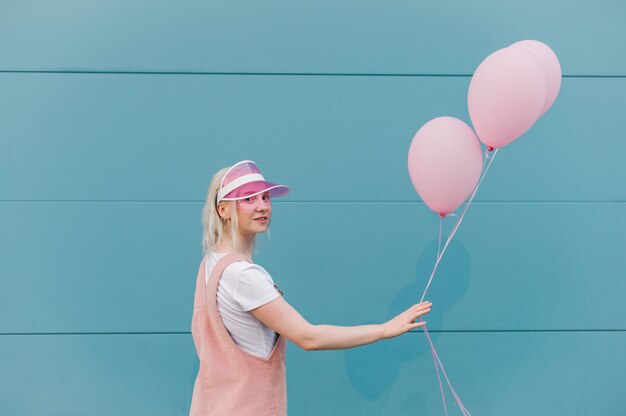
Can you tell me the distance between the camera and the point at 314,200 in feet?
10.5

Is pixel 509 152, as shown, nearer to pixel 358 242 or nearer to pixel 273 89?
pixel 358 242

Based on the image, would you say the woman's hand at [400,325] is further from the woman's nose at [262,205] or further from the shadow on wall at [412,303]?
the shadow on wall at [412,303]

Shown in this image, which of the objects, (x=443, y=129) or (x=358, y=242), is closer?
(x=443, y=129)

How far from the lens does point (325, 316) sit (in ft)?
10.5

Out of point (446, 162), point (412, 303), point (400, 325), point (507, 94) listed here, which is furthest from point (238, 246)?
point (412, 303)

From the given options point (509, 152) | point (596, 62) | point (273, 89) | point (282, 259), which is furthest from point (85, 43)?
point (596, 62)

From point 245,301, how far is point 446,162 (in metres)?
0.86

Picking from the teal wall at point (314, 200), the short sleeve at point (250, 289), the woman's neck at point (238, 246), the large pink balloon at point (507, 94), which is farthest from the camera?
the teal wall at point (314, 200)

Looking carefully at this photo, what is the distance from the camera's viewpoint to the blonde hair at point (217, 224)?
2.05 metres

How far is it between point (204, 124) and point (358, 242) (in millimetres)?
844

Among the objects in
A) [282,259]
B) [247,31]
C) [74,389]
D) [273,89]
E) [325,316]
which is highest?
[247,31]

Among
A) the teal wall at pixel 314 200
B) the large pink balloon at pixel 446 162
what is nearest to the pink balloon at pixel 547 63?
the large pink balloon at pixel 446 162

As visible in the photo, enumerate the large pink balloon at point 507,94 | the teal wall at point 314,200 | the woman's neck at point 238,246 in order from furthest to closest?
the teal wall at point 314,200 → the large pink balloon at point 507,94 → the woman's neck at point 238,246

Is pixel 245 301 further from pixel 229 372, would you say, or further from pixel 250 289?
pixel 229 372
